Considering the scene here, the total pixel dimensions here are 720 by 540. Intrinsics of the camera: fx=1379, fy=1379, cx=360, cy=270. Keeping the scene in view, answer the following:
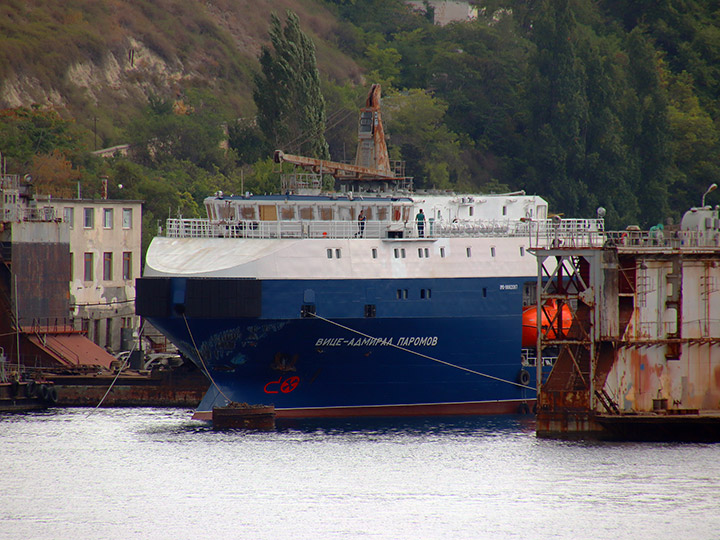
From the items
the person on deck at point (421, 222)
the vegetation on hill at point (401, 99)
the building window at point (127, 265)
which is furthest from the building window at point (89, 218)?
the person on deck at point (421, 222)

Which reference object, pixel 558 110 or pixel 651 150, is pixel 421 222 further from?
pixel 651 150

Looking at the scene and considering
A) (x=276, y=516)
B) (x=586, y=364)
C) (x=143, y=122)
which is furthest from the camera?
(x=143, y=122)

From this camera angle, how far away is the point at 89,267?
69.2 meters

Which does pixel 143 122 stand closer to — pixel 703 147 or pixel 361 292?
pixel 703 147

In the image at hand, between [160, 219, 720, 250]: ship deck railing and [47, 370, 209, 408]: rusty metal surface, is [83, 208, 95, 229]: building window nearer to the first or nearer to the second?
[47, 370, 209, 408]: rusty metal surface

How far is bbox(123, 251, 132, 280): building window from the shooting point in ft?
234

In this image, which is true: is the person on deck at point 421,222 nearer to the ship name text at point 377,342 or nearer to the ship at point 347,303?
the ship at point 347,303

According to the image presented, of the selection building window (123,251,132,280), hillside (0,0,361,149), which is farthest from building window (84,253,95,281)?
hillside (0,0,361,149)

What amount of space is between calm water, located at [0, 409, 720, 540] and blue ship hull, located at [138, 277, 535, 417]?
176cm

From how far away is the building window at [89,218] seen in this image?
227 ft

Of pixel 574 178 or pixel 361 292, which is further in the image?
pixel 574 178

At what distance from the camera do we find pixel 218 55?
11981 cm

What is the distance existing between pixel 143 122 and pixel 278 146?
861 inches

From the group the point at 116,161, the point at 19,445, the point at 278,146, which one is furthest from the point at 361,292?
the point at 116,161
